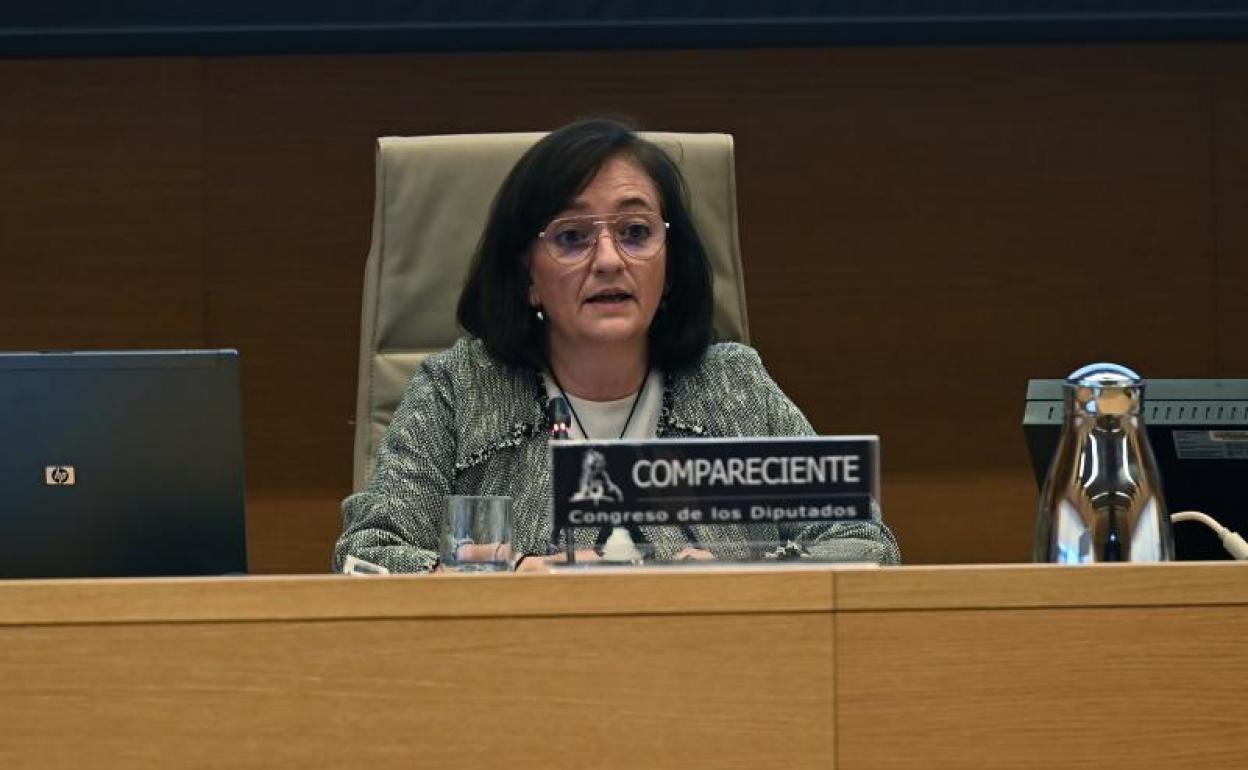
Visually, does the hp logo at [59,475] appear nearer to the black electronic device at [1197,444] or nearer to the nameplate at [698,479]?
the nameplate at [698,479]

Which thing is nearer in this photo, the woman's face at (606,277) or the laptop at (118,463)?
the laptop at (118,463)

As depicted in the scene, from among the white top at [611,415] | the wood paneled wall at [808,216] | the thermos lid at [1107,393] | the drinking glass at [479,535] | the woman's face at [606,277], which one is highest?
the wood paneled wall at [808,216]

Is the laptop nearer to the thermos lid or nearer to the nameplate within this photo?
the nameplate

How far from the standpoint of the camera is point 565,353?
6.84 feet

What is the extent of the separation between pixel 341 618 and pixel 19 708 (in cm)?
20

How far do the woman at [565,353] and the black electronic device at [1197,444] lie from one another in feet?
1.72

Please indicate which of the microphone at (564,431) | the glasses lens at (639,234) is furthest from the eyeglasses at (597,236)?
the microphone at (564,431)

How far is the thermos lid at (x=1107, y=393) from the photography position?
1385 mm

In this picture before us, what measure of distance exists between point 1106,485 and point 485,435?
81 centimetres

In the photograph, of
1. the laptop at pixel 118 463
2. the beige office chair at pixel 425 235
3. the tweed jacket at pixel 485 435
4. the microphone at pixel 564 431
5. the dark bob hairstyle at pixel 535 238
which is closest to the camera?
the microphone at pixel 564 431

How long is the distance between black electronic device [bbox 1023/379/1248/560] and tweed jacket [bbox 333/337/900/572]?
1.00 ft

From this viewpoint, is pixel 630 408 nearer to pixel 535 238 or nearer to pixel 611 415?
pixel 611 415

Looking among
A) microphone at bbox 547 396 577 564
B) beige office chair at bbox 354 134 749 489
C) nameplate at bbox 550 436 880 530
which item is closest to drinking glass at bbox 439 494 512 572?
microphone at bbox 547 396 577 564

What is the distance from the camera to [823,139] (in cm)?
302
